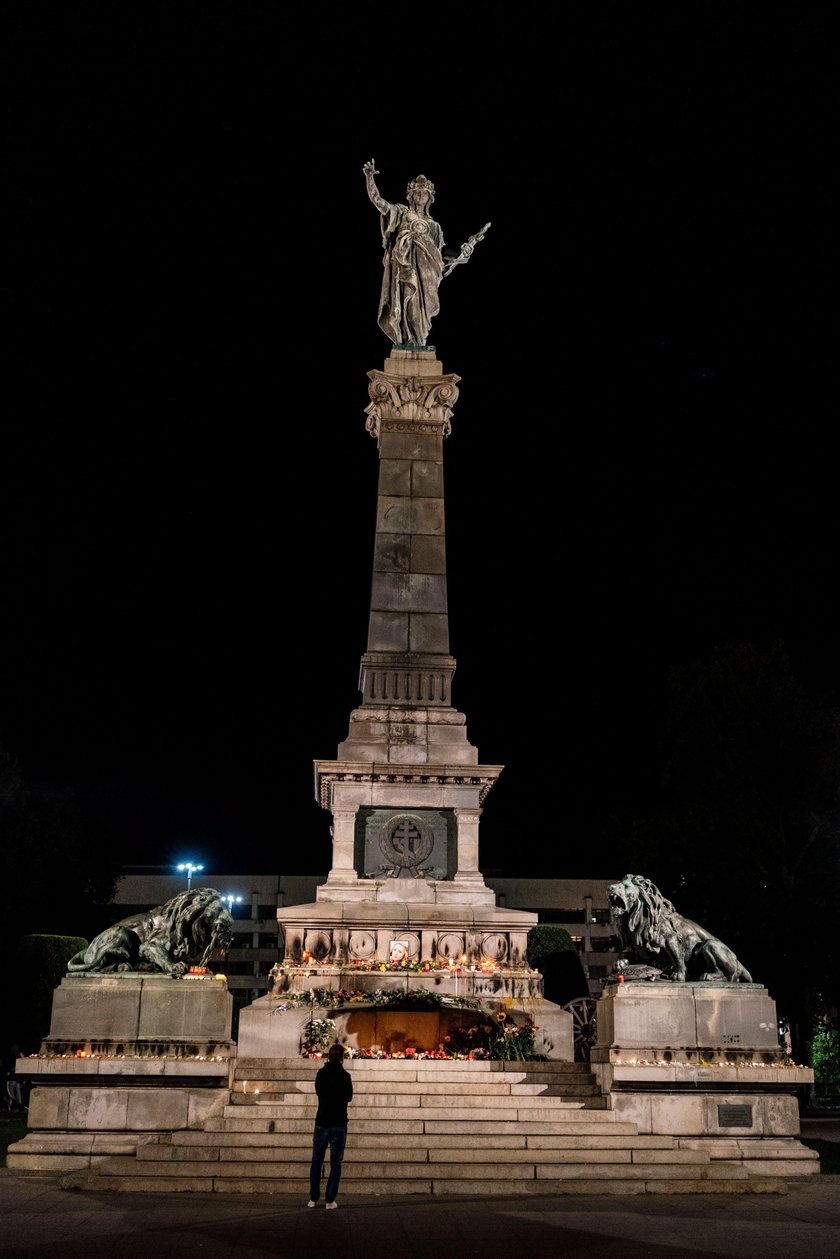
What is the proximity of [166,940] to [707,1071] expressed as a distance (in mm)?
8065

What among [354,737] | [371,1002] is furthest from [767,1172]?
[354,737]

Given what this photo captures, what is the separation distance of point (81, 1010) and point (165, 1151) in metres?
2.98

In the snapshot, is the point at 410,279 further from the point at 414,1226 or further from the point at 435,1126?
the point at 414,1226

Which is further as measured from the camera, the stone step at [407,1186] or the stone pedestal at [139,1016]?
the stone pedestal at [139,1016]

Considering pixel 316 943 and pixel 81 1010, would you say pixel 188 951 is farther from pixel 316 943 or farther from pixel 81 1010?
pixel 316 943

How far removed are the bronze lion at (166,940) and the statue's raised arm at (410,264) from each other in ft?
54.9

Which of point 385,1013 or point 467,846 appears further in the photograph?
point 467,846

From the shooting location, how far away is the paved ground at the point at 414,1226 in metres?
9.44

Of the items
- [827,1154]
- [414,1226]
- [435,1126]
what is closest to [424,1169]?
[435,1126]

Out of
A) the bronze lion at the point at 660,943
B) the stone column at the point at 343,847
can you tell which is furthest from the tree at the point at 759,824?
the bronze lion at the point at 660,943

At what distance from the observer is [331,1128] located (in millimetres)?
11602

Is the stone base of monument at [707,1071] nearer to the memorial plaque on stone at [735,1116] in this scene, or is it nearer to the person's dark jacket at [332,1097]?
the memorial plaque on stone at [735,1116]

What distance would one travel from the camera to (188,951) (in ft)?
A: 55.8

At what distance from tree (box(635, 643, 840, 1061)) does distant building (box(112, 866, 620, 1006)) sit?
130 feet
